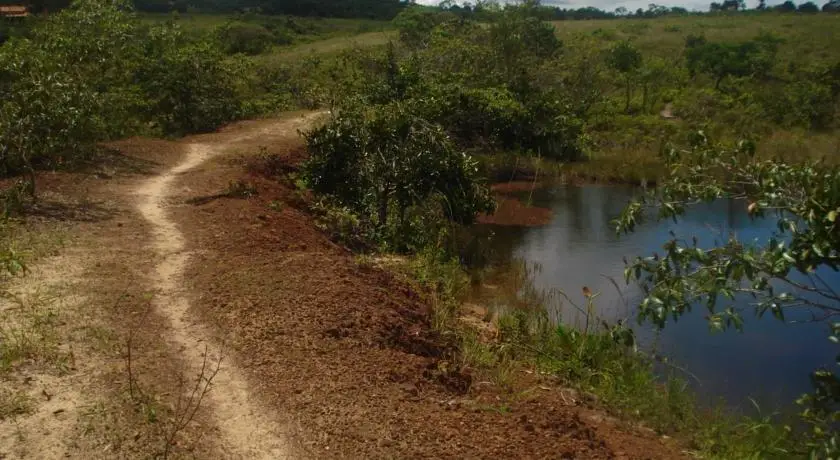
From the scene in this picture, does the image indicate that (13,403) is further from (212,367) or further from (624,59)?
(624,59)

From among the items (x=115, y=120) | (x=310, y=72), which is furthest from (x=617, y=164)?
(x=115, y=120)

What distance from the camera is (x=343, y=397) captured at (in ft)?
17.9

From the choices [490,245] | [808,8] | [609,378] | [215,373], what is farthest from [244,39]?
[808,8]

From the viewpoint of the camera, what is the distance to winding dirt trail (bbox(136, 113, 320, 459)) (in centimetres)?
479

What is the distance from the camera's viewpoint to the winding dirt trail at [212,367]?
4.79 meters

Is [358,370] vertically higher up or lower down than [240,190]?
lower down

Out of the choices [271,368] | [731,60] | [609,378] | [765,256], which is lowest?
[609,378]

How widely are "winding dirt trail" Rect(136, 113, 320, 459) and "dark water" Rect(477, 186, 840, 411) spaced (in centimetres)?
368

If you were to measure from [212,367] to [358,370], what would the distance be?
109 centimetres

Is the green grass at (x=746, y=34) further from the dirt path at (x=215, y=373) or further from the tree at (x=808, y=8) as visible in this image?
the dirt path at (x=215, y=373)

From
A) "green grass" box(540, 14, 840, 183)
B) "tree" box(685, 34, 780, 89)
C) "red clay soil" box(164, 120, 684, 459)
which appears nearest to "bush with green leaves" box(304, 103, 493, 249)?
"red clay soil" box(164, 120, 684, 459)

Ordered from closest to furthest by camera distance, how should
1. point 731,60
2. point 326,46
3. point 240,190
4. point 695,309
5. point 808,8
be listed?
1. point 695,309
2. point 240,190
3. point 731,60
4. point 326,46
5. point 808,8

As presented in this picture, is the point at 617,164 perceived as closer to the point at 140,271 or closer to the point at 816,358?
the point at 816,358

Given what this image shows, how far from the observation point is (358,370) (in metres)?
5.93
